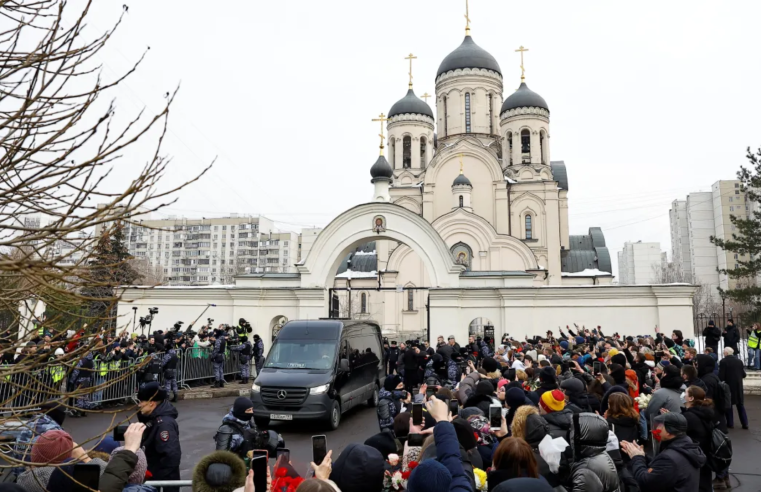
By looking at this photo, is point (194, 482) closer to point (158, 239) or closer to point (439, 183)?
point (439, 183)

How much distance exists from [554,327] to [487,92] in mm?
25986

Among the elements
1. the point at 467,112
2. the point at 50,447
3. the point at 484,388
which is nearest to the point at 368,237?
the point at 484,388

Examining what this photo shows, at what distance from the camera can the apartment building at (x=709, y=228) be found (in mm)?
70000

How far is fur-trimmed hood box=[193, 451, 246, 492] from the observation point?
3.39 m

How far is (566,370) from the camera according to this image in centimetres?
904

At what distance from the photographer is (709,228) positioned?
76.0 meters

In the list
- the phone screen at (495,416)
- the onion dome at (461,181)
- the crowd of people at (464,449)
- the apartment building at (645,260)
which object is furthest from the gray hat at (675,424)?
the apartment building at (645,260)

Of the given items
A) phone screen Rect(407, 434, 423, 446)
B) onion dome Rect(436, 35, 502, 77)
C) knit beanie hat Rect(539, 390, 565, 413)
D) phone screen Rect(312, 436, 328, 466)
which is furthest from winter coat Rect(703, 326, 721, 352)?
onion dome Rect(436, 35, 502, 77)

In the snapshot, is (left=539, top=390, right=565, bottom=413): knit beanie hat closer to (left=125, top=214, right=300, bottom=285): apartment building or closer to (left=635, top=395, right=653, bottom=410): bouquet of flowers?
(left=635, top=395, right=653, bottom=410): bouquet of flowers

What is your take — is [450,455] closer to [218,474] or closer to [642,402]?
[218,474]

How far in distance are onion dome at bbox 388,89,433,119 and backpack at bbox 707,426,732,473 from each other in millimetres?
39958

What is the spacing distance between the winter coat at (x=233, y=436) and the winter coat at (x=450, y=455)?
2565 mm

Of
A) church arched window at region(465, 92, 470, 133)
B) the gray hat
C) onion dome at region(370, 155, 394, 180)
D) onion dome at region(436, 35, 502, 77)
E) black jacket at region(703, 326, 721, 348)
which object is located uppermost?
onion dome at region(436, 35, 502, 77)

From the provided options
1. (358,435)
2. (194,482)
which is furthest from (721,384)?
(194,482)
